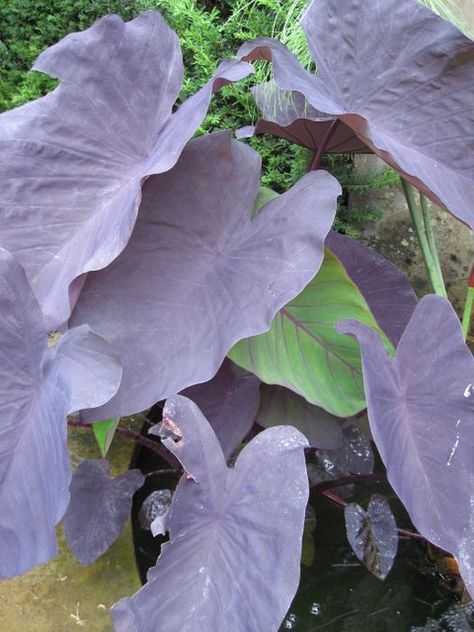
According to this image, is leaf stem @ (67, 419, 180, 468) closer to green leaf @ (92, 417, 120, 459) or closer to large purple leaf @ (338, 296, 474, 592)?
green leaf @ (92, 417, 120, 459)

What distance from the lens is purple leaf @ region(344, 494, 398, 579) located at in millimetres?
1152

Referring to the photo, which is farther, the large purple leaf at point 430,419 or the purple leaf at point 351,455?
the purple leaf at point 351,455

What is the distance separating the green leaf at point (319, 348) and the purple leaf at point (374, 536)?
0.23 metres

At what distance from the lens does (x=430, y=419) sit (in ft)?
3.15

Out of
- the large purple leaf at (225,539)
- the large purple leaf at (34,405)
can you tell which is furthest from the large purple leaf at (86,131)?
the large purple leaf at (225,539)

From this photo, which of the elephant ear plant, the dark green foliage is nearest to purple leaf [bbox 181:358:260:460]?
the elephant ear plant

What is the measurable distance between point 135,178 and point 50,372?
0.34 m

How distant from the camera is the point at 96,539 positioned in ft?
3.74

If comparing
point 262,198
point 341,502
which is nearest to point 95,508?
point 341,502

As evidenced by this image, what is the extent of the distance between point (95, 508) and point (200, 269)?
0.46 metres

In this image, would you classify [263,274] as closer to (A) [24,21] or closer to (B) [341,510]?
(B) [341,510]

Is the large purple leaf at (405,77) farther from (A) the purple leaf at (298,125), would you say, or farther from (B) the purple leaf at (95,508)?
(B) the purple leaf at (95,508)

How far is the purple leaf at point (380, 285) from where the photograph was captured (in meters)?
1.32

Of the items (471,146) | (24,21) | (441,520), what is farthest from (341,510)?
(24,21)
